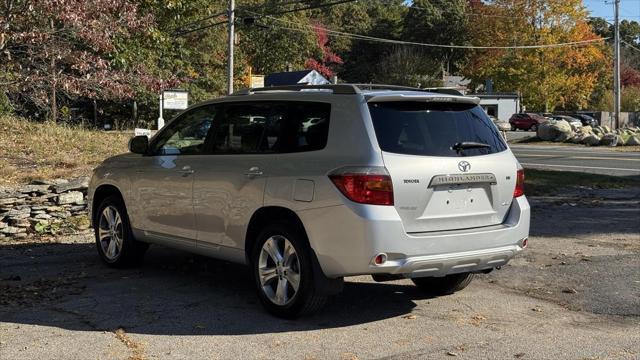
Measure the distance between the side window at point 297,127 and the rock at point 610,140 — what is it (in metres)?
34.3

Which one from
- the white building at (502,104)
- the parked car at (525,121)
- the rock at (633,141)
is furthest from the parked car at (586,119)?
the rock at (633,141)

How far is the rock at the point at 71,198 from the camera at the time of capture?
391 inches

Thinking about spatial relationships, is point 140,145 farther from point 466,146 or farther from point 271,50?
point 271,50

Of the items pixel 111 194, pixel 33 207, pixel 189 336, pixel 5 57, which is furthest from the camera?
pixel 5 57

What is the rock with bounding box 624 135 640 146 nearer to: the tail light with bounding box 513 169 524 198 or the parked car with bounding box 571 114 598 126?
the parked car with bounding box 571 114 598 126

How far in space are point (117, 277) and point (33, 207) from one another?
3.42m

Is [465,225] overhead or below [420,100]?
below

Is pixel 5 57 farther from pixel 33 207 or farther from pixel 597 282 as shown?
pixel 597 282

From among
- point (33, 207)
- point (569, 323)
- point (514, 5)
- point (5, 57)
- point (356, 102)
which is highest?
Result: point (514, 5)

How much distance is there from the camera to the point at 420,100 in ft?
18.0

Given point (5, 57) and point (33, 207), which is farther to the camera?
point (5, 57)

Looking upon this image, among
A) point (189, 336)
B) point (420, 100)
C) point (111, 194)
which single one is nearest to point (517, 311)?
point (420, 100)

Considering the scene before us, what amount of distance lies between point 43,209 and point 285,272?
18.7 ft

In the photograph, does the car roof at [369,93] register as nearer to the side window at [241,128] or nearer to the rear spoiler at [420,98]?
the rear spoiler at [420,98]
